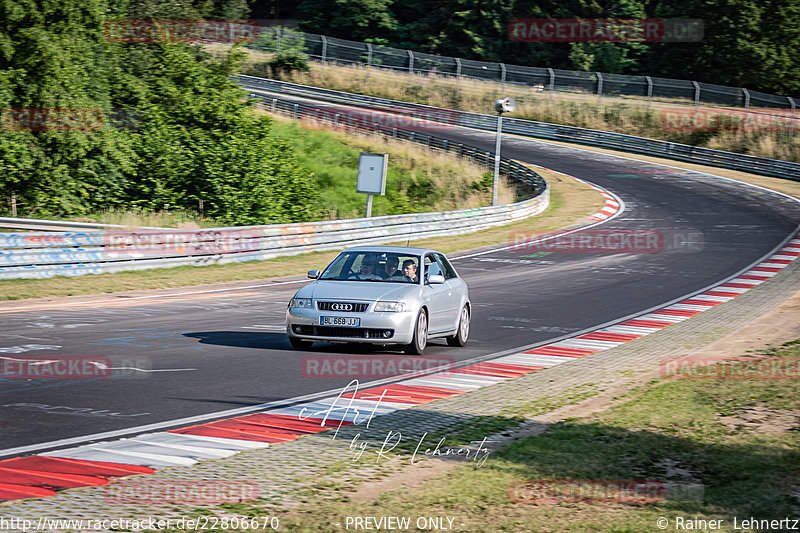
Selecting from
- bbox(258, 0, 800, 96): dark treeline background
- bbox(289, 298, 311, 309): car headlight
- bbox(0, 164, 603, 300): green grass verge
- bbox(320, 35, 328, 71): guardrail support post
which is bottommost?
bbox(0, 164, 603, 300): green grass verge

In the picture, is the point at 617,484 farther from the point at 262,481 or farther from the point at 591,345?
the point at 591,345

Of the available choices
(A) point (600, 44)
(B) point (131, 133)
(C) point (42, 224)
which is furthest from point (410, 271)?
(A) point (600, 44)

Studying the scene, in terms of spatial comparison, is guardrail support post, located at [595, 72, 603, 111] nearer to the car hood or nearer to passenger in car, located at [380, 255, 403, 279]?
passenger in car, located at [380, 255, 403, 279]

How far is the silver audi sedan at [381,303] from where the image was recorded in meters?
12.1

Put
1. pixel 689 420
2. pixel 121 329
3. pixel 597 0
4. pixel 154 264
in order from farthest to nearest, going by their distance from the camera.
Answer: pixel 597 0
pixel 154 264
pixel 121 329
pixel 689 420

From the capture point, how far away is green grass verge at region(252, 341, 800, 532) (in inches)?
220

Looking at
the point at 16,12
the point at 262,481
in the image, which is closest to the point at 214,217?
the point at 16,12

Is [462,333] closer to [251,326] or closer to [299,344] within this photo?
[299,344]

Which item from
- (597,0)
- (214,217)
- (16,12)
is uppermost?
(597,0)

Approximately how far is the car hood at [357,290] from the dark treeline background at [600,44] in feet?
215

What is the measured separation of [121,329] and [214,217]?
73.2 feet

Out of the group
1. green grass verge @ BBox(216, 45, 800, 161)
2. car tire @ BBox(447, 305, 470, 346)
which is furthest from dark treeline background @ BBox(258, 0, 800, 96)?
car tire @ BBox(447, 305, 470, 346)

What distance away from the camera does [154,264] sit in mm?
22031

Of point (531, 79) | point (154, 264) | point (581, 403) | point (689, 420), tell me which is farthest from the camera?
point (531, 79)
